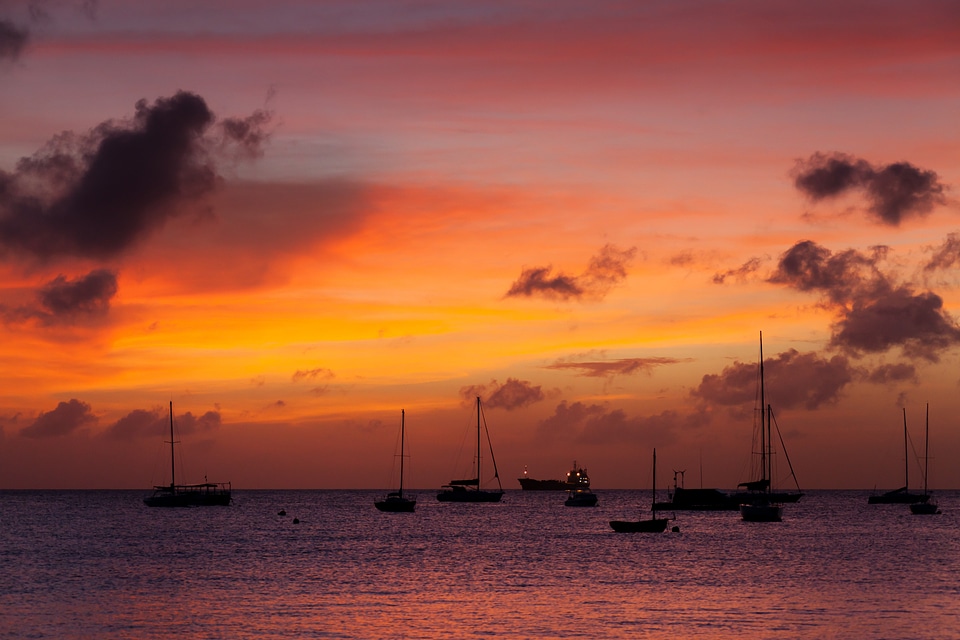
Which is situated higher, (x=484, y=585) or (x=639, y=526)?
(x=484, y=585)

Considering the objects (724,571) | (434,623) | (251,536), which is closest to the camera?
(434,623)

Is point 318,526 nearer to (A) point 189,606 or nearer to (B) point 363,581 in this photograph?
(B) point 363,581

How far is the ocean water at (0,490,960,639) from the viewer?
65.4 meters

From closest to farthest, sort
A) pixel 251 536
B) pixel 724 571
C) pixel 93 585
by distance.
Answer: pixel 93 585 → pixel 724 571 → pixel 251 536

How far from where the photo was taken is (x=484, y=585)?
8806 centimetres

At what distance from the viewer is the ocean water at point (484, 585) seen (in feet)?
214

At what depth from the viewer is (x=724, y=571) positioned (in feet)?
321

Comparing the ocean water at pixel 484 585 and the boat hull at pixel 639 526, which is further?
the boat hull at pixel 639 526

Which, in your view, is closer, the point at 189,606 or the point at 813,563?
the point at 189,606

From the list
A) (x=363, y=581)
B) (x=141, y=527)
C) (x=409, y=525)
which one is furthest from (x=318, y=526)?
(x=363, y=581)

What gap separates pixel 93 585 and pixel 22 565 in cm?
2315

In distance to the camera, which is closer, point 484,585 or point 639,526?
point 484,585

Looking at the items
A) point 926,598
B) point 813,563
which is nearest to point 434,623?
point 926,598

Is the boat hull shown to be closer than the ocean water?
No
